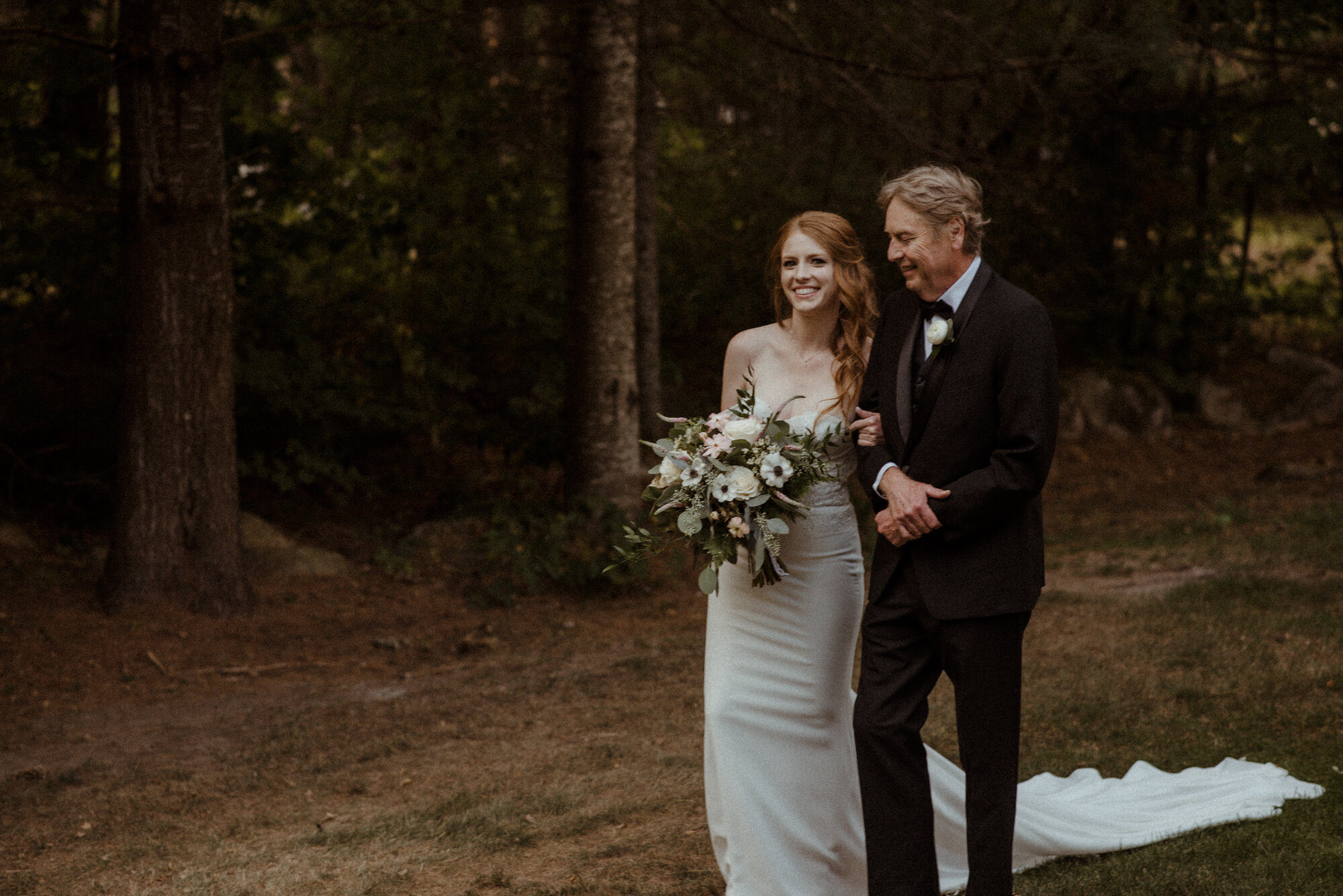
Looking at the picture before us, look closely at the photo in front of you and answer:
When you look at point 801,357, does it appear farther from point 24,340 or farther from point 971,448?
point 24,340

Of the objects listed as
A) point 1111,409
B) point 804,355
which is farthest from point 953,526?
point 1111,409

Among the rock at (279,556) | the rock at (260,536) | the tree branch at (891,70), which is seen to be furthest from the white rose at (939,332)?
the rock at (260,536)

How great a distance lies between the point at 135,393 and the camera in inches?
308

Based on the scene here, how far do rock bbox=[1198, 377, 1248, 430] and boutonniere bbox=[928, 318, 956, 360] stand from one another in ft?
46.6

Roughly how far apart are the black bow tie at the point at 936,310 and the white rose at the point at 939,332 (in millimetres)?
81

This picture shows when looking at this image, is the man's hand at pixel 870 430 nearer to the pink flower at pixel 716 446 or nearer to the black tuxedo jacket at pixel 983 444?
the black tuxedo jacket at pixel 983 444

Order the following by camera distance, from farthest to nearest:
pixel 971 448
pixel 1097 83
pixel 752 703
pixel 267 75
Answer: pixel 1097 83 → pixel 267 75 → pixel 752 703 → pixel 971 448

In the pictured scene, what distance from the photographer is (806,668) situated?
13.8 ft

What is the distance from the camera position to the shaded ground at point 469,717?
4789mm

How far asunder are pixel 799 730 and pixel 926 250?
1.65 metres

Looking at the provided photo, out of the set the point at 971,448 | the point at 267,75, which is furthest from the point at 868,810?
the point at 267,75

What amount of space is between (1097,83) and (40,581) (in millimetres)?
8745

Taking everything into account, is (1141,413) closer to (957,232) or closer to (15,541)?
(15,541)

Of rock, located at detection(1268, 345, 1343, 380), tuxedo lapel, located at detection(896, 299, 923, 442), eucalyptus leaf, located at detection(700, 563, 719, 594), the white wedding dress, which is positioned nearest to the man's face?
tuxedo lapel, located at detection(896, 299, 923, 442)
